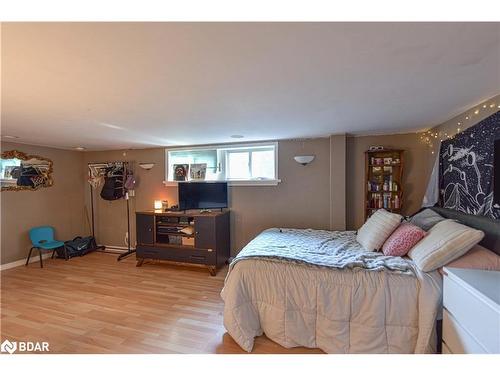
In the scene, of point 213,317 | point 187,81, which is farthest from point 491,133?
point 213,317

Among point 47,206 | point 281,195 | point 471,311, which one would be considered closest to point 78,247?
point 47,206

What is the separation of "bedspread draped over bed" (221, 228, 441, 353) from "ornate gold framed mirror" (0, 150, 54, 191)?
13.8 ft

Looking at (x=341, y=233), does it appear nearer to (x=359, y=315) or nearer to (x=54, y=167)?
(x=359, y=315)

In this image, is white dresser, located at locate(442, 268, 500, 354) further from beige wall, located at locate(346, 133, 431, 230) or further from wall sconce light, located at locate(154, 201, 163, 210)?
wall sconce light, located at locate(154, 201, 163, 210)

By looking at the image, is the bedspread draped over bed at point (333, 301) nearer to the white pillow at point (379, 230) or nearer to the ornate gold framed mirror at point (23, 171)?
the white pillow at point (379, 230)

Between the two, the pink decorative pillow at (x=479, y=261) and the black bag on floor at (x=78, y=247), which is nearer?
the pink decorative pillow at (x=479, y=261)

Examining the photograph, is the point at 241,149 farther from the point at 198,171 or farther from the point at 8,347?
the point at 8,347

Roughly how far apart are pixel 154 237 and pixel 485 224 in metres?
3.99

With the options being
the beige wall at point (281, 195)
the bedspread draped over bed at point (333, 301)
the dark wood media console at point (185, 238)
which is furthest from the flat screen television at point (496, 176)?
the dark wood media console at point (185, 238)

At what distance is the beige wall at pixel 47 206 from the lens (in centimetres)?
370

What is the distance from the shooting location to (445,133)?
8.57ft

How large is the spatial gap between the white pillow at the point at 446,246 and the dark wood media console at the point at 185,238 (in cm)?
253

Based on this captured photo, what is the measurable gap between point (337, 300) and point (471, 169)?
1727 millimetres

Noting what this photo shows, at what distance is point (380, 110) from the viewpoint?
219 cm
